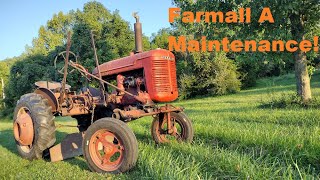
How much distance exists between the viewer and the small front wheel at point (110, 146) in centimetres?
471

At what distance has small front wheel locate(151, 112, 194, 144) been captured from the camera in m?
6.25

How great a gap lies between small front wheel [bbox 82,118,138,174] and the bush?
22070mm

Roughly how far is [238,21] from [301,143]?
7446 millimetres

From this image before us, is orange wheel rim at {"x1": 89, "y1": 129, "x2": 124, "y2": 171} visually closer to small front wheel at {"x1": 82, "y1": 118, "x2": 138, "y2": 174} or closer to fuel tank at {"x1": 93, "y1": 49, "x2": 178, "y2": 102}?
small front wheel at {"x1": 82, "y1": 118, "x2": 138, "y2": 174}

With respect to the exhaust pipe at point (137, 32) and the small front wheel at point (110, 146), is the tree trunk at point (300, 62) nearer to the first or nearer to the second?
the exhaust pipe at point (137, 32)

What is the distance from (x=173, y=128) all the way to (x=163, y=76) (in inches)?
45.3

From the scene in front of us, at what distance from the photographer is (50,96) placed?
6578 mm

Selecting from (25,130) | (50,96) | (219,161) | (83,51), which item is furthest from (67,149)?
(83,51)

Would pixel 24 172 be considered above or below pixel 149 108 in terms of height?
below

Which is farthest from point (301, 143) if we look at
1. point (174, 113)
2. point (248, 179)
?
point (174, 113)

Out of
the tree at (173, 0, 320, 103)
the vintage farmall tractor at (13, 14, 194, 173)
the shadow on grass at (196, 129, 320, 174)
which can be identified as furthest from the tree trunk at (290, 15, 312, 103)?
the vintage farmall tractor at (13, 14, 194, 173)

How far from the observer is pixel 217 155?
4582mm

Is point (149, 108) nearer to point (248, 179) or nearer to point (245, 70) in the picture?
point (248, 179)

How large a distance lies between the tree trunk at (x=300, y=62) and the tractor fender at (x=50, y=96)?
8.09 meters
